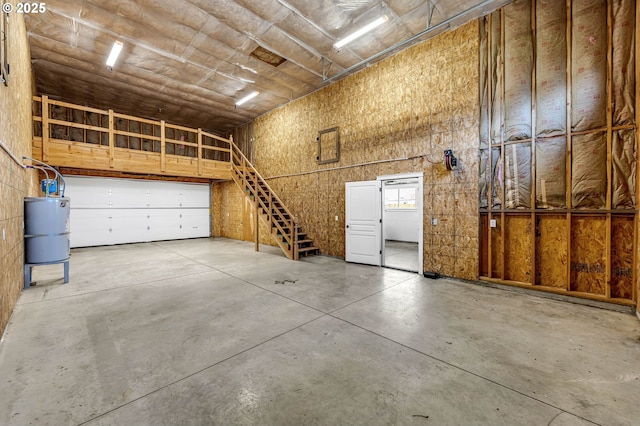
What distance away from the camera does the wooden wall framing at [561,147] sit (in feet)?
12.9

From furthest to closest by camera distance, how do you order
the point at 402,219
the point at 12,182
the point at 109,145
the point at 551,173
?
the point at 402,219 < the point at 109,145 < the point at 551,173 < the point at 12,182

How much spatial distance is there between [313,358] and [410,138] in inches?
203

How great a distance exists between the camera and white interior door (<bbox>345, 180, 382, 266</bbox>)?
656cm

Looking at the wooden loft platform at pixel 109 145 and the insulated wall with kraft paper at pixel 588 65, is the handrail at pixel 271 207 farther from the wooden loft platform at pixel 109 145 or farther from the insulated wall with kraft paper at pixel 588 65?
the insulated wall with kraft paper at pixel 588 65

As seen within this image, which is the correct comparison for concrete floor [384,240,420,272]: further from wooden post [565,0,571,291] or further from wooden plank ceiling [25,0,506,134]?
wooden plank ceiling [25,0,506,134]

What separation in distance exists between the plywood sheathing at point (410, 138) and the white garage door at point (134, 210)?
6.31m

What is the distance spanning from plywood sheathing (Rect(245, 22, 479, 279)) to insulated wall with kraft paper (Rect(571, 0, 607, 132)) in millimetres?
1401

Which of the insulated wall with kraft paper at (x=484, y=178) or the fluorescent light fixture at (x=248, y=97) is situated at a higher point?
the fluorescent light fixture at (x=248, y=97)

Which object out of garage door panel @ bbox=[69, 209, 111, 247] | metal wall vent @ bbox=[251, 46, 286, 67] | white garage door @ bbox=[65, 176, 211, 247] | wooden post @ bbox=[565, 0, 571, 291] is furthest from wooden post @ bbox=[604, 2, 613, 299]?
garage door panel @ bbox=[69, 209, 111, 247]

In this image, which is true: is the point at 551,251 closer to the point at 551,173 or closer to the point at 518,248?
the point at 518,248

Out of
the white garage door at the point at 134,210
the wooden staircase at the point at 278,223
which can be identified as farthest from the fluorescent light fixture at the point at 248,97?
the white garage door at the point at 134,210

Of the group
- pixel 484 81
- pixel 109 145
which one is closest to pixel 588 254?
pixel 484 81

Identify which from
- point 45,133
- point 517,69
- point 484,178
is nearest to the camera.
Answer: point 517,69

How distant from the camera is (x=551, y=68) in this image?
442cm
